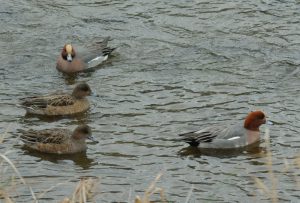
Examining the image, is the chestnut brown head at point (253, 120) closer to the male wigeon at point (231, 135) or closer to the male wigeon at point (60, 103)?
the male wigeon at point (231, 135)

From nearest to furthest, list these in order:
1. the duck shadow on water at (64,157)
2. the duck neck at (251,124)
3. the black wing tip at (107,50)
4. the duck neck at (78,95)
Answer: the duck shadow on water at (64,157) → the duck neck at (251,124) → the duck neck at (78,95) → the black wing tip at (107,50)

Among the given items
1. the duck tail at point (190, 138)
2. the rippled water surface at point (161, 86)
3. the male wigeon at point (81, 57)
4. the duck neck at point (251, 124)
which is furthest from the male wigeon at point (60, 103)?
the duck neck at point (251, 124)

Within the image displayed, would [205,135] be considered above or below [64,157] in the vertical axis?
above

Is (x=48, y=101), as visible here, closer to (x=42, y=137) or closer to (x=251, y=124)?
(x=42, y=137)

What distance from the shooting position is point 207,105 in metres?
13.7

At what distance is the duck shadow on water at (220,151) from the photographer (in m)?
12.1

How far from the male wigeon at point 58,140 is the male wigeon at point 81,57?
12.7 ft

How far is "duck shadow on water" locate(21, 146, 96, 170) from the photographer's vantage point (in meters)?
11.7

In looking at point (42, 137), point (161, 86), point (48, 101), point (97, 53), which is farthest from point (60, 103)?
point (97, 53)

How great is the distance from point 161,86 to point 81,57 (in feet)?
7.81

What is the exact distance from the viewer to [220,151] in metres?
12.4

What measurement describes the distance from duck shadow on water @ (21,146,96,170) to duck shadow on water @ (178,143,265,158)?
1267 mm

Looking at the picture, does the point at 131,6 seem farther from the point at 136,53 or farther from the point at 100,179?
the point at 100,179

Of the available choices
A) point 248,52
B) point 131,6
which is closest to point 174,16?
point 131,6
